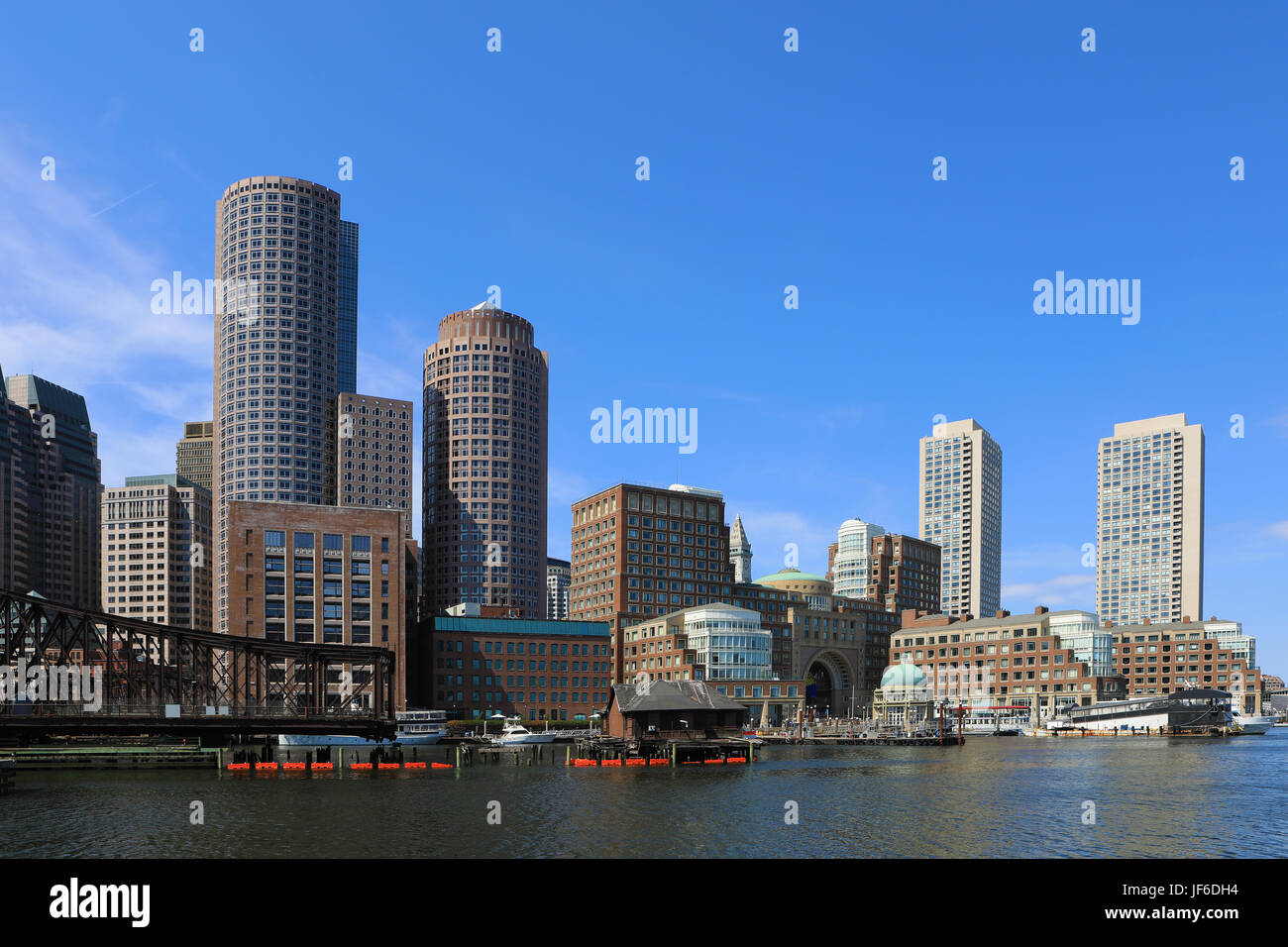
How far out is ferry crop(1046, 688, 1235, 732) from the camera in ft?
634

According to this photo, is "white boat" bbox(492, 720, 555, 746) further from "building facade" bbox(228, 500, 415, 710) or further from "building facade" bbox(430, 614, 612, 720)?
"building facade" bbox(430, 614, 612, 720)

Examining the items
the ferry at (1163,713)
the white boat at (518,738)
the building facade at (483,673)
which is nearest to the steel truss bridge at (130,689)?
the white boat at (518,738)

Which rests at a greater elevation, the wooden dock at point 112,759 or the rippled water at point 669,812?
the rippled water at point 669,812

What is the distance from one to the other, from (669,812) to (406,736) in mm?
91995

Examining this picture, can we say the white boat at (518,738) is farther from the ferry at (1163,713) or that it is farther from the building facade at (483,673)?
the ferry at (1163,713)

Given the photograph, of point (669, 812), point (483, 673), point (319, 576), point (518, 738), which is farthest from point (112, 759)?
point (483, 673)

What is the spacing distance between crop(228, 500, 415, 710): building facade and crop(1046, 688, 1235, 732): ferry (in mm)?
127001

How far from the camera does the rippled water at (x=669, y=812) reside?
54.4 m

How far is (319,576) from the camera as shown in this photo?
167000mm

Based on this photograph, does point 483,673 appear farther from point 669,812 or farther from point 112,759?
point 669,812

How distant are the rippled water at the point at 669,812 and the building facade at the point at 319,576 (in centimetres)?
6192
